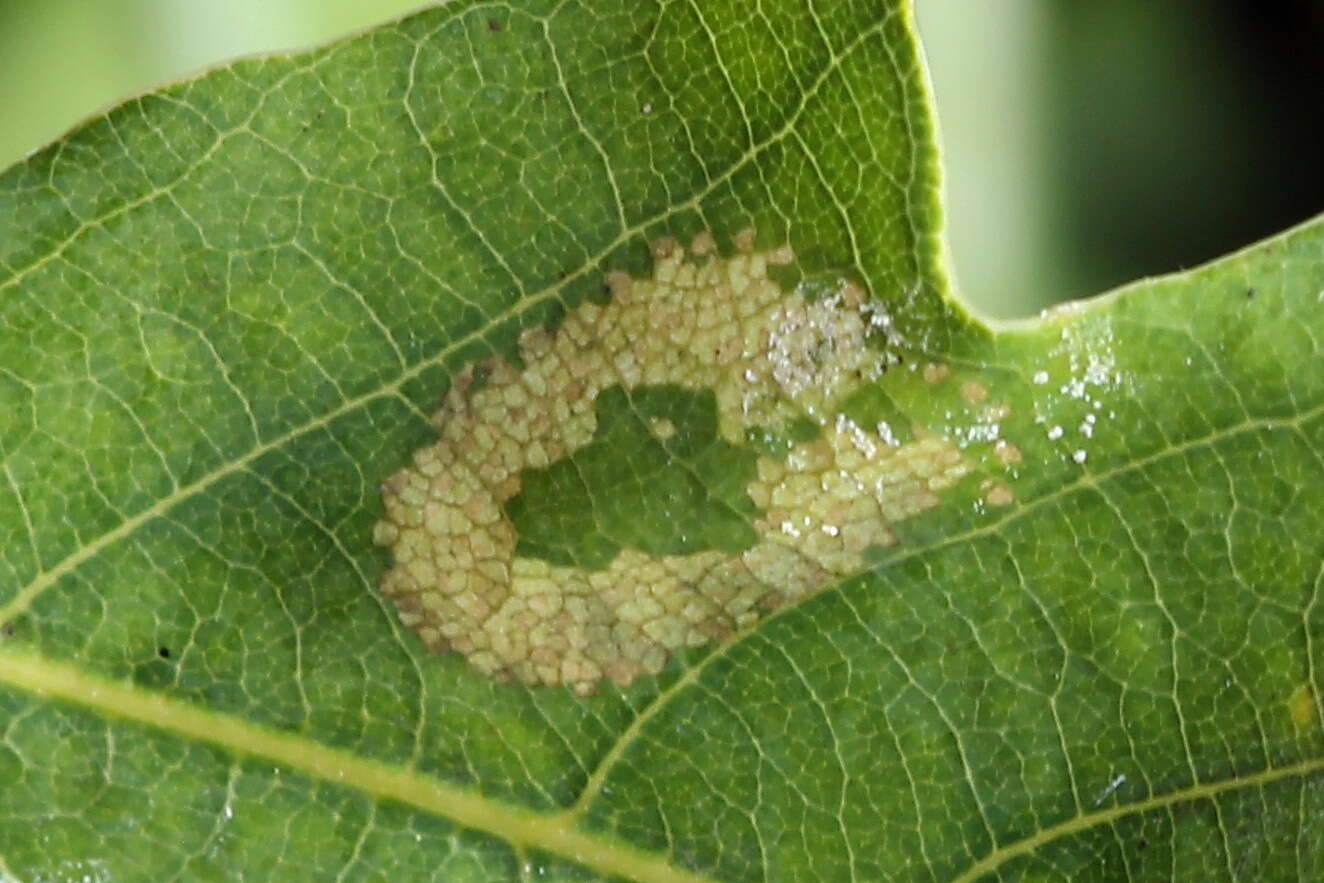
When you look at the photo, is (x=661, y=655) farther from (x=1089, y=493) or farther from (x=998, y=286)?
(x=998, y=286)

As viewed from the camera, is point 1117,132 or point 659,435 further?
point 1117,132

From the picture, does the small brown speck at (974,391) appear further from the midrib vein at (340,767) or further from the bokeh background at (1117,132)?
the bokeh background at (1117,132)

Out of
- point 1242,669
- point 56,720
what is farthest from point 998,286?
point 56,720

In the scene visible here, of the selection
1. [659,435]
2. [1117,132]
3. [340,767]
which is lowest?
[1117,132]

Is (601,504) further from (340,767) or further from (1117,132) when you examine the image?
(1117,132)

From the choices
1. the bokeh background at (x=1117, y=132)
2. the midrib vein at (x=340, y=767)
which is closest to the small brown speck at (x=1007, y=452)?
the midrib vein at (x=340, y=767)

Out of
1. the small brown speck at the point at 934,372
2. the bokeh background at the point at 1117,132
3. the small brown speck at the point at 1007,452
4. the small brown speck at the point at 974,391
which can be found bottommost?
the bokeh background at the point at 1117,132

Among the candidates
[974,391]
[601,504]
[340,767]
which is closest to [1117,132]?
[974,391]
